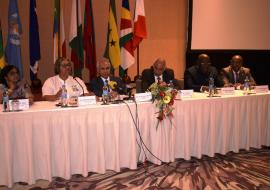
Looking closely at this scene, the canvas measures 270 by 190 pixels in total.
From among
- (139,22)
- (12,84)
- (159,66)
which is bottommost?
(12,84)

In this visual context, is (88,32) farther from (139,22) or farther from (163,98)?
(163,98)

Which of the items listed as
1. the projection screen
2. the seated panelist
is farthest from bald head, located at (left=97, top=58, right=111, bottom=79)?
the projection screen

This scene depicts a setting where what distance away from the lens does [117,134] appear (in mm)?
3113

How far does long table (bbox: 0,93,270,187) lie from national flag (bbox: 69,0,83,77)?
235cm

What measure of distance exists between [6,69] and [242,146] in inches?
127

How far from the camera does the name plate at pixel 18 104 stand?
2.82 m

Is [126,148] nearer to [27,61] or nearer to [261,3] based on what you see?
[27,61]

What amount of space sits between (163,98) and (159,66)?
113cm

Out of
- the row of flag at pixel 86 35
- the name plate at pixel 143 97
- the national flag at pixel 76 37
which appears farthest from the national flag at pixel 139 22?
the name plate at pixel 143 97

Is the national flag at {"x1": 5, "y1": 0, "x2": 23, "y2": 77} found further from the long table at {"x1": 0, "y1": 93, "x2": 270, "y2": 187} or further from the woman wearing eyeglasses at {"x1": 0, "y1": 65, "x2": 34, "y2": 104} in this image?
the long table at {"x1": 0, "y1": 93, "x2": 270, "y2": 187}

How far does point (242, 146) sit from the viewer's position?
3955mm

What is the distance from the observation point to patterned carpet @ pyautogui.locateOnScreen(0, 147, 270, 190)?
9.60 ft

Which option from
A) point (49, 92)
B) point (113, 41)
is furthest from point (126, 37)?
point (49, 92)

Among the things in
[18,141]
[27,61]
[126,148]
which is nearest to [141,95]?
[126,148]
